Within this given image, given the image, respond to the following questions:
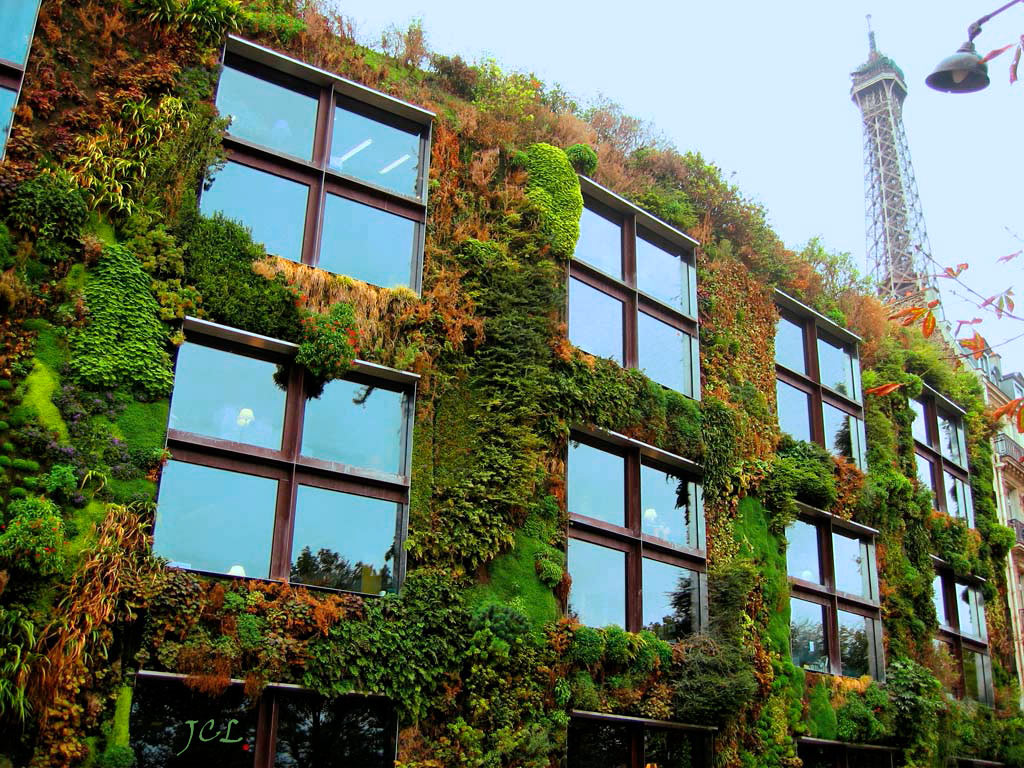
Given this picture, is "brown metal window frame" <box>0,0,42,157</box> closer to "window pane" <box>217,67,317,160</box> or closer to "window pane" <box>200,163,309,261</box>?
"window pane" <box>200,163,309,261</box>

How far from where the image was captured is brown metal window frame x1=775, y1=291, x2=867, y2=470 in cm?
2352

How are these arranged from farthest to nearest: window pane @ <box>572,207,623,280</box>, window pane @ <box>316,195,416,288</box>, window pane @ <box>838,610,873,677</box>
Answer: window pane @ <box>838,610,873,677</box>, window pane @ <box>572,207,623,280</box>, window pane @ <box>316,195,416,288</box>

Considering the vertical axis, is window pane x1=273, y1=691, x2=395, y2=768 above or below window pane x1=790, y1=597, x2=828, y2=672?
below

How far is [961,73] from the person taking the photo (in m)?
9.37

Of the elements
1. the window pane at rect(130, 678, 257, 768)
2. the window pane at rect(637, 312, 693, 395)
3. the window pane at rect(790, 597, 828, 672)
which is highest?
the window pane at rect(637, 312, 693, 395)

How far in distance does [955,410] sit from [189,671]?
22187mm

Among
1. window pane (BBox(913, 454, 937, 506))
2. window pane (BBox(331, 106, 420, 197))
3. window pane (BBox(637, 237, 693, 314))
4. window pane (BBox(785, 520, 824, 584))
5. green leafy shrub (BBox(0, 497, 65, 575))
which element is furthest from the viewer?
window pane (BBox(913, 454, 937, 506))

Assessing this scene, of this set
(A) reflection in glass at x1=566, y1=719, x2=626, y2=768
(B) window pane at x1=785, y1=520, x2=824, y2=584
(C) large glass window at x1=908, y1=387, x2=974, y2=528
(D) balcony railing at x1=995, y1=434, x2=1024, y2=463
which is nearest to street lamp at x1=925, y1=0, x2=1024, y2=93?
(A) reflection in glass at x1=566, y1=719, x2=626, y2=768

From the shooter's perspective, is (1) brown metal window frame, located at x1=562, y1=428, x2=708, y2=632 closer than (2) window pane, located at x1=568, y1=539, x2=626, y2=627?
No

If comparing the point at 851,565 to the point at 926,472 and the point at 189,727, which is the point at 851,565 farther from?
the point at 189,727

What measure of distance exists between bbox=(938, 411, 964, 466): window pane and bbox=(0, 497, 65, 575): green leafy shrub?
2217 cm

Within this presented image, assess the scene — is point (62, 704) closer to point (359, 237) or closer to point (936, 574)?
point (359, 237)

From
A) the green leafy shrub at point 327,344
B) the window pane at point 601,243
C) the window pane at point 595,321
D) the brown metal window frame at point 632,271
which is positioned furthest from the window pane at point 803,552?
the green leafy shrub at point 327,344

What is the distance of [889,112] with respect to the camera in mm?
84250
